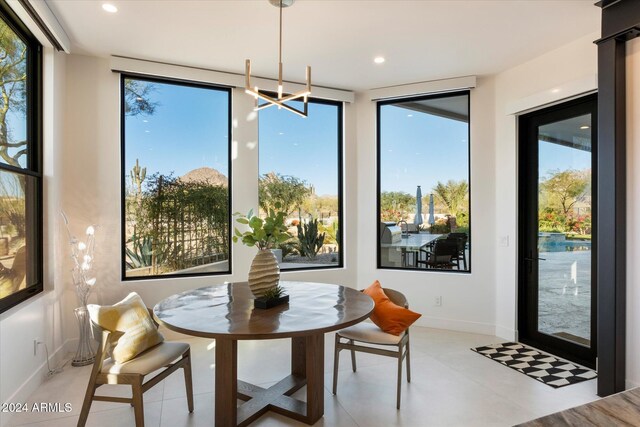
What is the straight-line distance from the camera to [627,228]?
253 cm

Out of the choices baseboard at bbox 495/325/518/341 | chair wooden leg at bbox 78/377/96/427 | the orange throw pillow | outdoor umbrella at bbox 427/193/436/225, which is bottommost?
baseboard at bbox 495/325/518/341

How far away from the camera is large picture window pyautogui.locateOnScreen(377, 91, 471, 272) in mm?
4250

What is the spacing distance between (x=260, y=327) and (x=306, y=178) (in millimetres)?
2842

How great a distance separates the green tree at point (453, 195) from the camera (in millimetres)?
4230

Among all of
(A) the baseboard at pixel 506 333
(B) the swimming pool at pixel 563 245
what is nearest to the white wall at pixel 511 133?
(A) the baseboard at pixel 506 333

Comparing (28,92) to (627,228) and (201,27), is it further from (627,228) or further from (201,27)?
(627,228)

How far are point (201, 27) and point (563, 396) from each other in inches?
154

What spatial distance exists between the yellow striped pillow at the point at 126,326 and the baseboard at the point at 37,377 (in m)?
0.95

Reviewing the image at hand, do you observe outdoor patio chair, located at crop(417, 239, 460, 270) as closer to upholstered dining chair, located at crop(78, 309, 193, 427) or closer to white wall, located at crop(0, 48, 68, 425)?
upholstered dining chair, located at crop(78, 309, 193, 427)

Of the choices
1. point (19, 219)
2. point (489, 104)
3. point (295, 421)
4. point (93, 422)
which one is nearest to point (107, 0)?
point (19, 219)

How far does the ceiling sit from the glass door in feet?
2.46

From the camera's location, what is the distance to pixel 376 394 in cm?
266

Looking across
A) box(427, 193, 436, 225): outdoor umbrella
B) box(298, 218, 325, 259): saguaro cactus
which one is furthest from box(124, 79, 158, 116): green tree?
box(427, 193, 436, 225): outdoor umbrella

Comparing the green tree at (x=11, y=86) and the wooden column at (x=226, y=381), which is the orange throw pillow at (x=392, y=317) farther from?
the green tree at (x=11, y=86)
